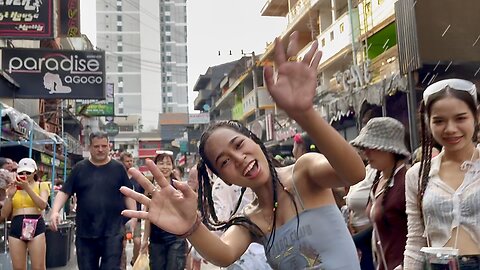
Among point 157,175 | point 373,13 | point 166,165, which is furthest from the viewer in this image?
point 373,13

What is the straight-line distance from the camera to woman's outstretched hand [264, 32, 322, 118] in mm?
1744

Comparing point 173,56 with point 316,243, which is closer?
point 316,243

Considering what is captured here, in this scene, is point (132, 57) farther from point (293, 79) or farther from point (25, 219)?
point (293, 79)

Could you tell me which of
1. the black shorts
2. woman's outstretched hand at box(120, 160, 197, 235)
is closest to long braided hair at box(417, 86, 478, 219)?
woman's outstretched hand at box(120, 160, 197, 235)

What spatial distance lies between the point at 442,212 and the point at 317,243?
66 centimetres

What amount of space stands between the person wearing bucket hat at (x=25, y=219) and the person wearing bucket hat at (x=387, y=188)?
444 centimetres

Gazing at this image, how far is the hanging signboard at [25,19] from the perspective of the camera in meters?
11.0

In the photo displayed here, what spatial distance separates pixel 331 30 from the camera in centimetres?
2177

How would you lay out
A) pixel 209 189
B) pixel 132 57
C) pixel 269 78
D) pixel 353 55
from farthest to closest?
pixel 132 57 → pixel 353 55 → pixel 209 189 → pixel 269 78

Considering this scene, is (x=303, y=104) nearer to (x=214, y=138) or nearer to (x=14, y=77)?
(x=214, y=138)

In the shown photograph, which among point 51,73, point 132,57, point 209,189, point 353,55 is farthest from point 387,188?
point 132,57

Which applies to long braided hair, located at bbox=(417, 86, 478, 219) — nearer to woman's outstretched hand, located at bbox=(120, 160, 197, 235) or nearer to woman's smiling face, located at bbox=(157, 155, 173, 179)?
woman's outstretched hand, located at bbox=(120, 160, 197, 235)

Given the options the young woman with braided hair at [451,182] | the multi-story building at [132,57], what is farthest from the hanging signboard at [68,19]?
the multi-story building at [132,57]

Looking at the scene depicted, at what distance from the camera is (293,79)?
1.77m
